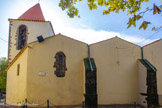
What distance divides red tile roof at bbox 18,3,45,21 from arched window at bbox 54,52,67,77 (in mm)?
7675

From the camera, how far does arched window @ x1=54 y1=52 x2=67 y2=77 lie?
1163cm

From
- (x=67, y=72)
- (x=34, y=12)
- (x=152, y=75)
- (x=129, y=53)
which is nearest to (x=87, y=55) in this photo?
(x=67, y=72)

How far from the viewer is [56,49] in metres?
11.9

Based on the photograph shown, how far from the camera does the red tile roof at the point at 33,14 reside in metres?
17.8

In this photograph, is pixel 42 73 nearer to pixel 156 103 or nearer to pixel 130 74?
pixel 130 74

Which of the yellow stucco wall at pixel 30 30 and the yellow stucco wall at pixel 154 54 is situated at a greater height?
the yellow stucco wall at pixel 30 30

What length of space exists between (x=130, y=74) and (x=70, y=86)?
15.7 feet

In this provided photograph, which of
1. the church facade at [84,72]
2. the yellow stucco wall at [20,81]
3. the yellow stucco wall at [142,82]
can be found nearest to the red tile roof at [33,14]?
the yellow stucco wall at [20,81]

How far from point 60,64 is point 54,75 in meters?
0.93

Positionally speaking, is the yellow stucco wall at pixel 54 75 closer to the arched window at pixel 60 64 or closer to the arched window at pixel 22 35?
the arched window at pixel 60 64

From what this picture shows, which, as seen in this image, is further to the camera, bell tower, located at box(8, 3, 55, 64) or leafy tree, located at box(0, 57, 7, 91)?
leafy tree, located at box(0, 57, 7, 91)

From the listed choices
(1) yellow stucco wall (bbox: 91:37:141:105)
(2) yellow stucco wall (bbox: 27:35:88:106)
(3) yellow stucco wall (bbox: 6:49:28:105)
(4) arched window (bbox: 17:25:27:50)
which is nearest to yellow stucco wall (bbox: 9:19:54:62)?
(4) arched window (bbox: 17:25:27:50)

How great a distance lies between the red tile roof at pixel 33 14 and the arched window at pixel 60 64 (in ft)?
25.2

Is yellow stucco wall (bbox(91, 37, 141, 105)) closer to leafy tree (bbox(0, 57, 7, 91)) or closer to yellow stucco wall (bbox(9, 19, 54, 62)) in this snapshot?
yellow stucco wall (bbox(9, 19, 54, 62))
